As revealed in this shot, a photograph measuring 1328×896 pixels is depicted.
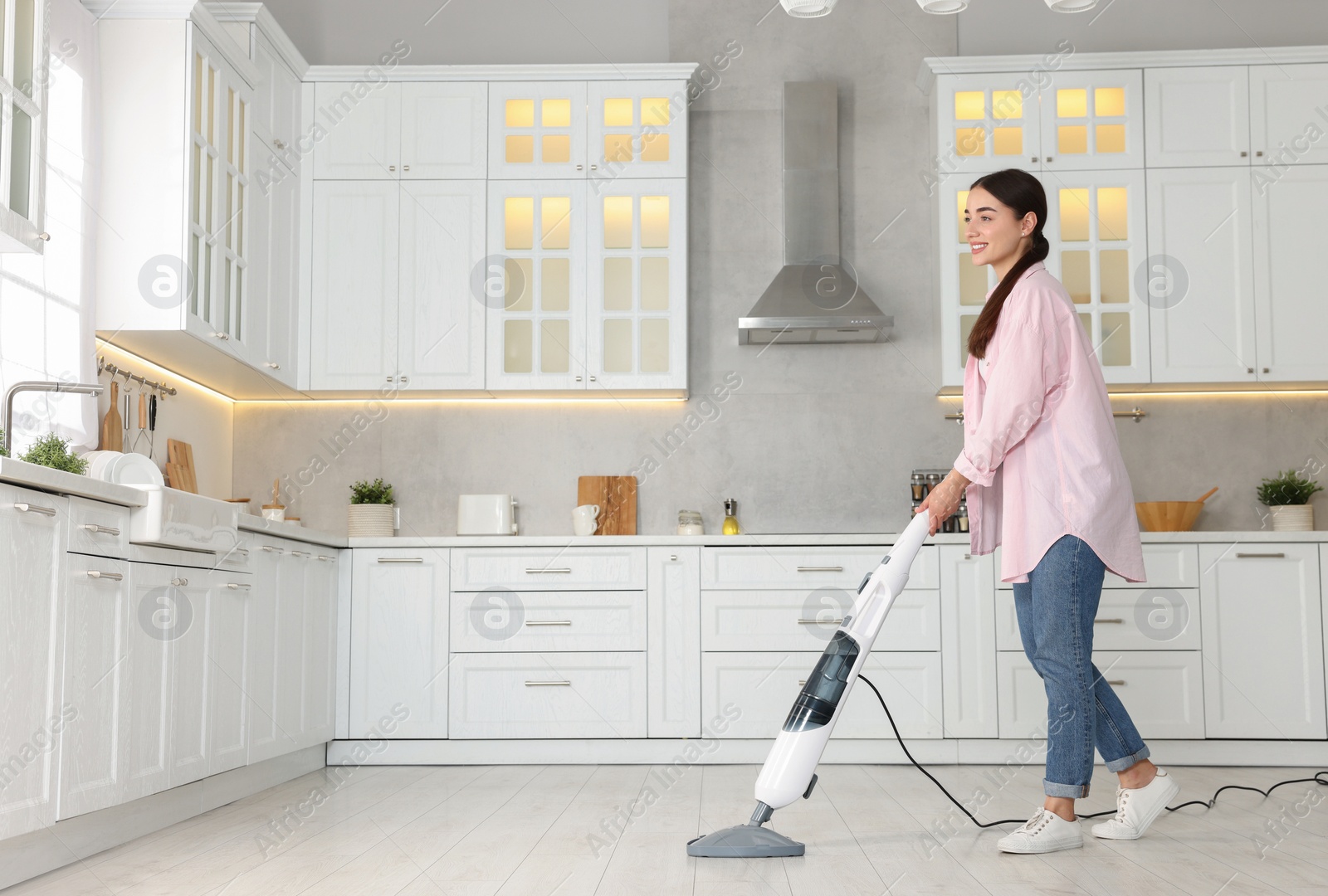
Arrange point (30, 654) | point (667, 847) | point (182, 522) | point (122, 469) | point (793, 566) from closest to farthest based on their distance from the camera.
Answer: point (30, 654), point (667, 847), point (182, 522), point (122, 469), point (793, 566)

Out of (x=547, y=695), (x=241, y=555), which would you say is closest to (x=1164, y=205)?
(x=547, y=695)

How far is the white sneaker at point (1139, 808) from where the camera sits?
8.49 ft

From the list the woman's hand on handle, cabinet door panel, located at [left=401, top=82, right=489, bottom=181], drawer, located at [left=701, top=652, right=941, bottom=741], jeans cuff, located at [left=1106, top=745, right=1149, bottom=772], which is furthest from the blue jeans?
cabinet door panel, located at [left=401, top=82, right=489, bottom=181]

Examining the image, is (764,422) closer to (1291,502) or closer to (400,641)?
(400,641)

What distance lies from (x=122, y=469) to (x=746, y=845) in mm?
1961

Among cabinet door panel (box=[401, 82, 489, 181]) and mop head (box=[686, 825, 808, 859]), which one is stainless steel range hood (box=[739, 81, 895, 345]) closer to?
cabinet door panel (box=[401, 82, 489, 181])

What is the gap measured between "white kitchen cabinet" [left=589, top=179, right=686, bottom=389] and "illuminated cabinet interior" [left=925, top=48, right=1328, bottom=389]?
1070 millimetres

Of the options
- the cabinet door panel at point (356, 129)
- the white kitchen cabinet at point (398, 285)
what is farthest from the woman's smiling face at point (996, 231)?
the cabinet door panel at point (356, 129)

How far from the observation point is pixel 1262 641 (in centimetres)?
408

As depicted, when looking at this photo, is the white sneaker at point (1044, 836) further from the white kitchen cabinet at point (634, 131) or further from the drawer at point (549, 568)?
the white kitchen cabinet at point (634, 131)

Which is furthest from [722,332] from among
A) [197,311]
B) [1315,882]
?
[1315,882]

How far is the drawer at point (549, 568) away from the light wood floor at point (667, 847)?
78cm

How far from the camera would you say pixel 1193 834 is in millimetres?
2684

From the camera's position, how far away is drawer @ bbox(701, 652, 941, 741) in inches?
160
